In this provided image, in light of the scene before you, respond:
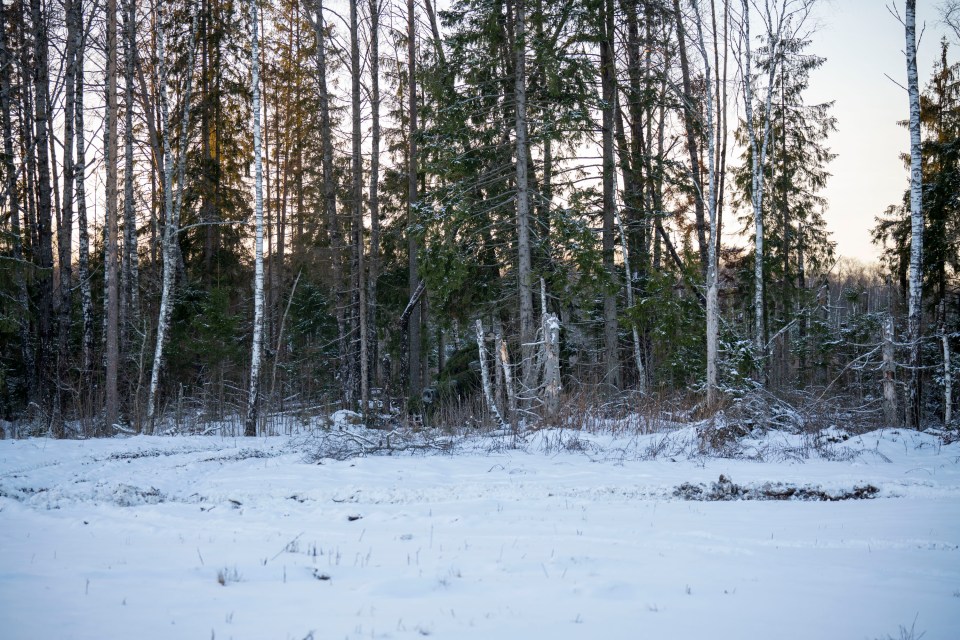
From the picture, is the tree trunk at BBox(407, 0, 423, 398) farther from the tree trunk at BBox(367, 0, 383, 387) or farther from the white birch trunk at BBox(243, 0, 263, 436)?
the white birch trunk at BBox(243, 0, 263, 436)

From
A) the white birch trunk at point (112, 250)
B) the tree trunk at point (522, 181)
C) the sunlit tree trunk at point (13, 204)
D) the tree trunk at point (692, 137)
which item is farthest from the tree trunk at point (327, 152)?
the tree trunk at point (692, 137)

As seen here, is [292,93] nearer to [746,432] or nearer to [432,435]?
[432,435]

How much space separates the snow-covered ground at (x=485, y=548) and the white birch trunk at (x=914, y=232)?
283 cm

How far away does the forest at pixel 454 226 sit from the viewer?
12.7 metres

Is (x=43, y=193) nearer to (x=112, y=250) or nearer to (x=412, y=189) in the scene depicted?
(x=112, y=250)

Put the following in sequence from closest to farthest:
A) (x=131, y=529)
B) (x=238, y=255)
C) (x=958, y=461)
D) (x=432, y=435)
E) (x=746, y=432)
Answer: (x=131, y=529) < (x=958, y=461) < (x=746, y=432) < (x=432, y=435) < (x=238, y=255)

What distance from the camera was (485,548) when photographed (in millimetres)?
4465

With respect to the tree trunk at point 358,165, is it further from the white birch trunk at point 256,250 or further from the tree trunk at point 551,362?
the tree trunk at point 551,362

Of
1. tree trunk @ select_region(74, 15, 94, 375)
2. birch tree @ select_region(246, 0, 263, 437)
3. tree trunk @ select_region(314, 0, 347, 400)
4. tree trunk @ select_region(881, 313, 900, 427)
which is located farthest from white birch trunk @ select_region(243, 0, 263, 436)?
tree trunk @ select_region(881, 313, 900, 427)

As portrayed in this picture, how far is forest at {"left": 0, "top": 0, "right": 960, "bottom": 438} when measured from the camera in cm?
1268

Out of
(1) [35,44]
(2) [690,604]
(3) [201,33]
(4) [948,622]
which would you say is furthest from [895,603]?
(3) [201,33]

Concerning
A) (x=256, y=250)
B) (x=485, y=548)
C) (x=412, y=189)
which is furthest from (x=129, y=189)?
(x=485, y=548)

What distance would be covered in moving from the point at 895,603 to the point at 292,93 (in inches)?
946

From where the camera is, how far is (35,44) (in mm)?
16062
